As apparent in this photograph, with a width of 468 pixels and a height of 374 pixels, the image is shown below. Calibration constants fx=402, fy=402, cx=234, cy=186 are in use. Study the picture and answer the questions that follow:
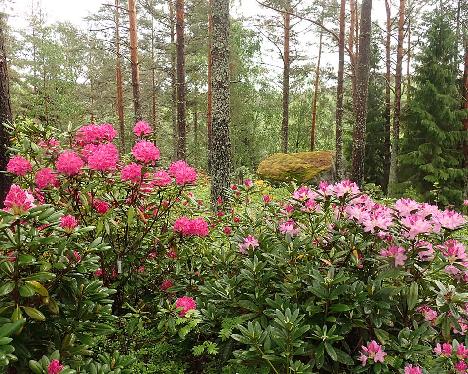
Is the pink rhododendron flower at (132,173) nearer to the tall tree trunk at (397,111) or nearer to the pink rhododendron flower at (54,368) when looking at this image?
the pink rhododendron flower at (54,368)

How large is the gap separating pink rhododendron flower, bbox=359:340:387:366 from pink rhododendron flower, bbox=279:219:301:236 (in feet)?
2.90

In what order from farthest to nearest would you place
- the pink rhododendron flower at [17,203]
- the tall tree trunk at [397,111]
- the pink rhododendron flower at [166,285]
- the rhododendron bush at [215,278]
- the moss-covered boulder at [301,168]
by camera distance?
1. the tall tree trunk at [397,111]
2. the moss-covered boulder at [301,168]
3. the pink rhododendron flower at [166,285]
4. the rhododendron bush at [215,278]
5. the pink rhododendron flower at [17,203]

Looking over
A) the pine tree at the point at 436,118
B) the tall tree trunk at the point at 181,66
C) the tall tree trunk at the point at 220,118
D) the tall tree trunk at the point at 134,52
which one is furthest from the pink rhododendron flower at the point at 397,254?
the pine tree at the point at 436,118

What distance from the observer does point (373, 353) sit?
2.24 meters

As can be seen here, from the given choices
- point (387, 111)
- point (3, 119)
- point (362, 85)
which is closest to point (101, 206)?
point (3, 119)

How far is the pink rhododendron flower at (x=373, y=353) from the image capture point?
2.22 m

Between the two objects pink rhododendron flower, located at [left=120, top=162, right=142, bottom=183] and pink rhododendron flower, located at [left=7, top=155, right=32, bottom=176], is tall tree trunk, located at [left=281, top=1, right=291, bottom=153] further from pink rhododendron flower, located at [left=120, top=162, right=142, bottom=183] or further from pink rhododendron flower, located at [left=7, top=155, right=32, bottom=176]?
pink rhododendron flower, located at [left=7, top=155, right=32, bottom=176]

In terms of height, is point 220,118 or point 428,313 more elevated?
point 220,118

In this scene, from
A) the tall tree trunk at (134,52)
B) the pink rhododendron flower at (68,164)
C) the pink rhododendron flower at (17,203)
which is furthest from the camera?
the tall tree trunk at (134,52)

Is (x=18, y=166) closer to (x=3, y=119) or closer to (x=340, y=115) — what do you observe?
(x=3, y=119)

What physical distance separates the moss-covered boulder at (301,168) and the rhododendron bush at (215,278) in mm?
8970

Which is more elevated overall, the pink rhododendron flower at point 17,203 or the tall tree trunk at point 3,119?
the tall tree trunk at point 3,119

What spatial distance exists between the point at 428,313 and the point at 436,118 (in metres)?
12.1

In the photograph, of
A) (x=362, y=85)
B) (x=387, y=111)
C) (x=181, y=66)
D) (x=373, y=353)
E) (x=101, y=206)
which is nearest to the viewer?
(x=373, y=353)
